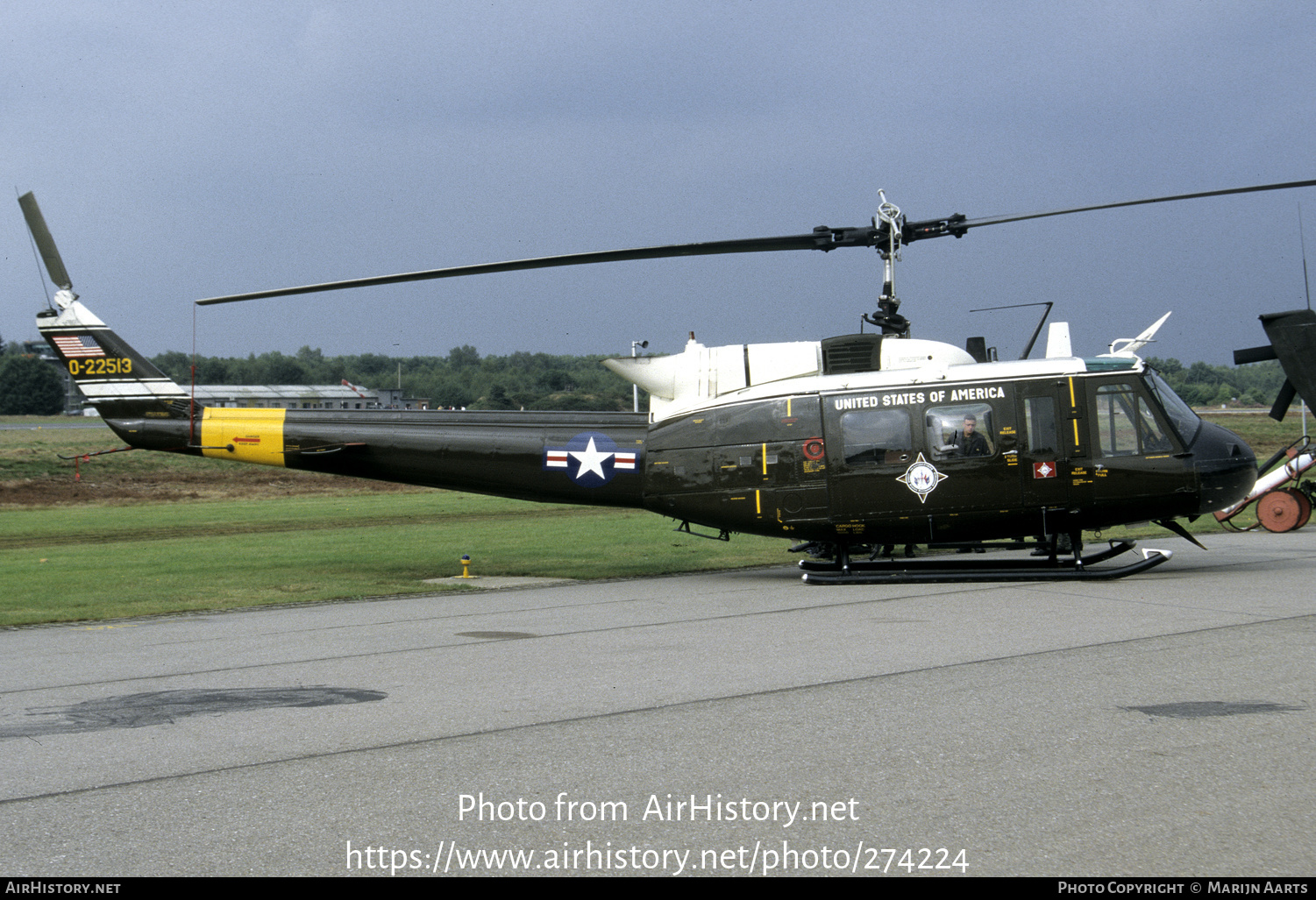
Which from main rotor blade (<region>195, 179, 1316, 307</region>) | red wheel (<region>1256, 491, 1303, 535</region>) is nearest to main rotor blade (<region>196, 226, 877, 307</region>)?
main rotor blade (<region>195, 179, 1316, 307</region>)

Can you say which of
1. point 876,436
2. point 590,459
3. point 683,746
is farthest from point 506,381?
point 683,746

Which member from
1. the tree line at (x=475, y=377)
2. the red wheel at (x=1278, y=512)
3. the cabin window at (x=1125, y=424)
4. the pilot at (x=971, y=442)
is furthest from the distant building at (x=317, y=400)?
the red wheel at (x=1278, y=512)

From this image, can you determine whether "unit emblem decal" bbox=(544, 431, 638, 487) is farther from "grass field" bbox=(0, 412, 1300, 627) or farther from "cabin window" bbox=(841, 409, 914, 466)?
"cabin window" bbox=(841, 409, 914, 466)

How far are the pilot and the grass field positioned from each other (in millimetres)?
4632

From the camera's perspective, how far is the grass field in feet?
48.2

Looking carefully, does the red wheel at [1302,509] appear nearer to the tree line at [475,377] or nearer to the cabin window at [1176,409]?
the tree line at [475,377]

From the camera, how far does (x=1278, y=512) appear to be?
65.7 ft

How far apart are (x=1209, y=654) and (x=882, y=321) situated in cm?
707

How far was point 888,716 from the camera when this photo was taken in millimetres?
6680

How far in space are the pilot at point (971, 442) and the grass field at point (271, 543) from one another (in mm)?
4632

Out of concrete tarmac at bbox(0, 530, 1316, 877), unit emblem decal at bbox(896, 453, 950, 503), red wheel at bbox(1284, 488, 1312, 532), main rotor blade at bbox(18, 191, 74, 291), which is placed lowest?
concrete tarmac at bbox(0, 530, 1316, 877)

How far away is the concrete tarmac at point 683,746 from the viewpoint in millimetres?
4523
